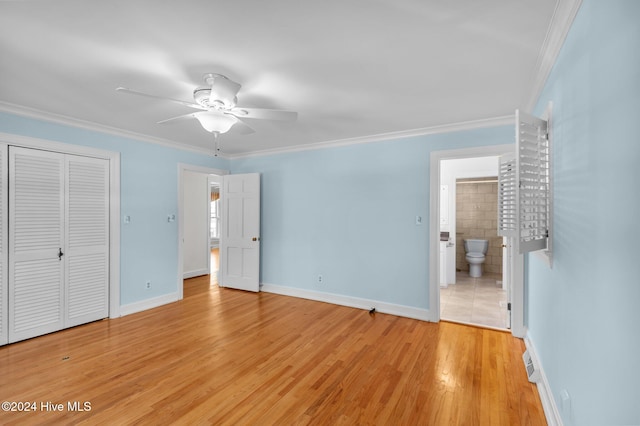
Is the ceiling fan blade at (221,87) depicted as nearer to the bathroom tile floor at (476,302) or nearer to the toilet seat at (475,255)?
the bathroom tile floor at (476,302)

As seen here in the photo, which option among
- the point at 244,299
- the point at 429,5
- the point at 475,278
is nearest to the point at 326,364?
the point at 244,299

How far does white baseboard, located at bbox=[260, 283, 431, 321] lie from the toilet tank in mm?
3513

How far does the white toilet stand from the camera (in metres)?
6.43

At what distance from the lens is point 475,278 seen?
6.39 meters

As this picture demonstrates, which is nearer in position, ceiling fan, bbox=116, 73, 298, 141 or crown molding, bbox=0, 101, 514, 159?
ceiling fan, bbox=116, 73, 298, 141

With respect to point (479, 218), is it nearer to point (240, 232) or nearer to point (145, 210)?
point (240, 232)

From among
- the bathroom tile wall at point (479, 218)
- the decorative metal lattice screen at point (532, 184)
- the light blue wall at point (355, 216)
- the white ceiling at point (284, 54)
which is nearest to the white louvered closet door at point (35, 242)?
the white ceiling at point (284, 54)

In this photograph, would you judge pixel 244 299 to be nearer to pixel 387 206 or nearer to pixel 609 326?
pixel 387 206

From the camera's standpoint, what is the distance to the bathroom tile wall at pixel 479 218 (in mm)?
6844

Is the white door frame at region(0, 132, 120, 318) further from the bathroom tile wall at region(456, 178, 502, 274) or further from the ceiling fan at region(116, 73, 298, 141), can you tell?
the bathroom tile wall at region(456, 178, 502, 274)

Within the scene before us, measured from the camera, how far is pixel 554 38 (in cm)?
182

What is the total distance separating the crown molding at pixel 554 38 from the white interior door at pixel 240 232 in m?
3.95

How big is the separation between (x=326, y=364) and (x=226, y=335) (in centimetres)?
128

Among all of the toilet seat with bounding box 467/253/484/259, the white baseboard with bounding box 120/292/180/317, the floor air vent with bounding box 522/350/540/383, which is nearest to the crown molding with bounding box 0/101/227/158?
the white baseboard with bounding box 120/292/180/317
